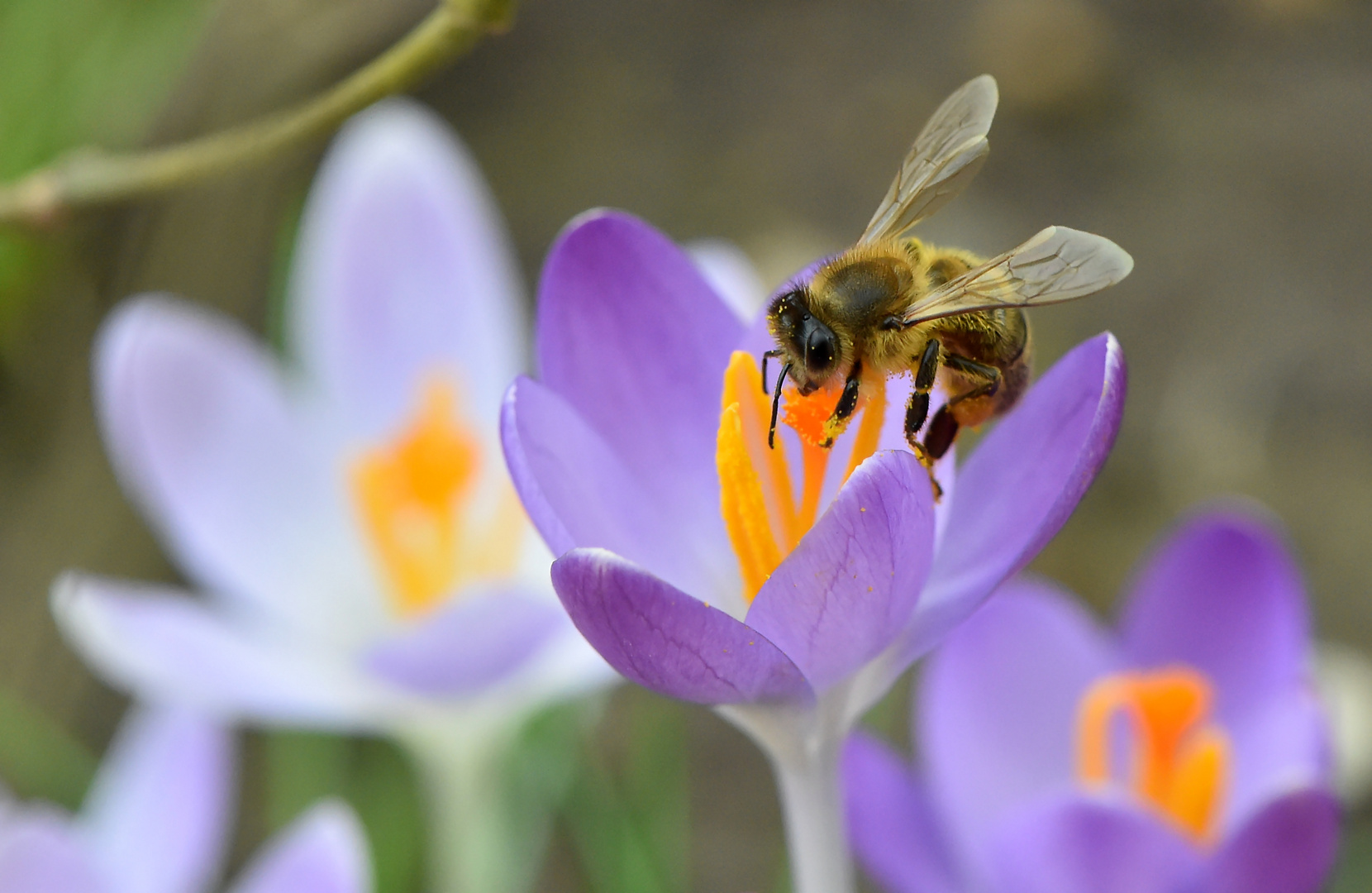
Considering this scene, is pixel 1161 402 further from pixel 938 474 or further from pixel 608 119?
pixel 938 474

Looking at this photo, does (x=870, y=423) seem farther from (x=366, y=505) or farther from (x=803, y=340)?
(x=366, y=505)

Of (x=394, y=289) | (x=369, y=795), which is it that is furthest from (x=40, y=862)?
(x=369, y=795)

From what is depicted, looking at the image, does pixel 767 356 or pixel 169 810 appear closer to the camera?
pixel 767 356

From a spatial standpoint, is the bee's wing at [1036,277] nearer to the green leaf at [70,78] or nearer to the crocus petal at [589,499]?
the crocus petal at [589,499]

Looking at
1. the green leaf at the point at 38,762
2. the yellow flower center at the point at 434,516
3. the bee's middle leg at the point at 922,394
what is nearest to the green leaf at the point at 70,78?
the green leaf at the point at 38,762

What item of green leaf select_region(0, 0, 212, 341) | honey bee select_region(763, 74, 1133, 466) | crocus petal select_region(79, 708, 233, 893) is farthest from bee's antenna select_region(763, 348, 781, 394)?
green leaf select_region(0, 0, 212, 341)

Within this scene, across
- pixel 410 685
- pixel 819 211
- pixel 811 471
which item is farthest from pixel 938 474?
pixel 819 211
